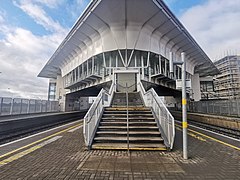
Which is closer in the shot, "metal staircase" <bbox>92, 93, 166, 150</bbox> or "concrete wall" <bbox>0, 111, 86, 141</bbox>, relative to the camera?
"metal staircase" <bbox>92, 93, 166, 150</bbox>

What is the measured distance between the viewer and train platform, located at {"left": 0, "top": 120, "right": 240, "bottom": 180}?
3.54 metres

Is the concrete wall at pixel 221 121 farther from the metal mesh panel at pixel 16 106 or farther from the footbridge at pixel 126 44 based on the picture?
the metal mesh panel at pixel 16 106

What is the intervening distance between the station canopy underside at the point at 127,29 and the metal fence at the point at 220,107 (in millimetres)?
10275

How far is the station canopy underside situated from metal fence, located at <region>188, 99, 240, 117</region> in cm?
1027

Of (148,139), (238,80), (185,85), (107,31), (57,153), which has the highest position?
(107,31)

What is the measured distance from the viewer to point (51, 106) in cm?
2734

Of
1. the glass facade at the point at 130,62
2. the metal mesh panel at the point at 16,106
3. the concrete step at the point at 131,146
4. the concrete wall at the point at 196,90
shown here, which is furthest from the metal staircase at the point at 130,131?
the concrete wall at the point at 196,90

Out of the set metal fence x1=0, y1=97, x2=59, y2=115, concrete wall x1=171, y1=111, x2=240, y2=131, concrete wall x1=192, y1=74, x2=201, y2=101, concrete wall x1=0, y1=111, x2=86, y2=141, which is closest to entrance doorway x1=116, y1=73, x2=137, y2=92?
concrete wall x1=171, y1=111, x2=240, y2=131

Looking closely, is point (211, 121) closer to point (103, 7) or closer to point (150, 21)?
point (150, 21)

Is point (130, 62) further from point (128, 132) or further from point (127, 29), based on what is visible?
point (128, 132)

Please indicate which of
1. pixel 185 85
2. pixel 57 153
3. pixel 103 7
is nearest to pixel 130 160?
pixel 57 153

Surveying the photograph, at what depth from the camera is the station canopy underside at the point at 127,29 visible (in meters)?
19.0

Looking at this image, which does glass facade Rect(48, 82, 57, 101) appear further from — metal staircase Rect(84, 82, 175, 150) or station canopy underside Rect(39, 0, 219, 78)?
metal staircase Rect(84, 82, 175, 150)

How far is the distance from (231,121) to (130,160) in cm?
1063
